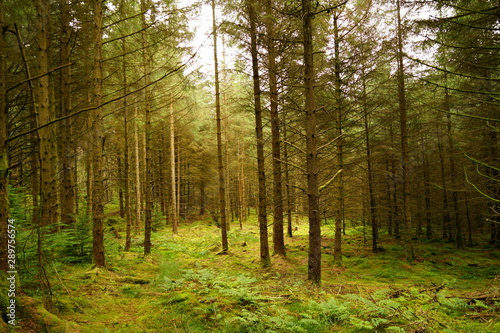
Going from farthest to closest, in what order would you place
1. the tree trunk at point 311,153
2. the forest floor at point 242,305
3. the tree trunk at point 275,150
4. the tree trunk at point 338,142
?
1. the tree trunk at point 338,142
2. the tree trunk at point 275,150
3. the tree trunk at point 311,153
4. the forest floor at point 242,305

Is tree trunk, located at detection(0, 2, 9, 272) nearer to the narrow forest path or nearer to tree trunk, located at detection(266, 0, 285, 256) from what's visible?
the narrow forest path

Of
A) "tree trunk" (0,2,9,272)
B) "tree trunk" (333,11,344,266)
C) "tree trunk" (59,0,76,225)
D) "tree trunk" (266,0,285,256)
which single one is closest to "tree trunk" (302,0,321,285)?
"tree trunk" (266,0,285,256)

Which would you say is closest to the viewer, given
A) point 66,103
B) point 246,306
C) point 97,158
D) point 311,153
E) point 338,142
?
point 246,306

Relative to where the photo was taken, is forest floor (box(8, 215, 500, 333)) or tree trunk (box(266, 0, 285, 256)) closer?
forest floor (box(8, 215, 500, 333))

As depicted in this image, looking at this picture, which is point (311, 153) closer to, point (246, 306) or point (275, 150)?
point (246, 306)

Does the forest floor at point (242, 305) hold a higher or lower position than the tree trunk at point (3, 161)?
lower

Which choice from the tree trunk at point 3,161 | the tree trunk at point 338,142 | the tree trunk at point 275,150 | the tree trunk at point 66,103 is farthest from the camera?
the tree trunk at point 338,142

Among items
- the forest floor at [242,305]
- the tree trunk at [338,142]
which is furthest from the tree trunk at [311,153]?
the tree trunk at [338,142]

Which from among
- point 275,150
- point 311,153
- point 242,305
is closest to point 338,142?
point 275,150

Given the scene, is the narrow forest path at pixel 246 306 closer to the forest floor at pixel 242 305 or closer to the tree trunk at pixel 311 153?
the forest floor at pixel 242 305

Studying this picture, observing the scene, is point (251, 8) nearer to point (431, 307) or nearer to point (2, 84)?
point (2, 84)

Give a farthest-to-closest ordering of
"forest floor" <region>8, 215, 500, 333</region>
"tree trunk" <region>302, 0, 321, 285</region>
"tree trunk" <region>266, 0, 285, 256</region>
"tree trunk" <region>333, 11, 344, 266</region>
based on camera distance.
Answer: "tree trunk" <region>333, 11, 344, 266</region>
"tree trunk" <region>266, 0, 285, 256</region>
"tree trunk" <region>302, 0, 321, 285</region>
"forest floor" <region>8, 215, 500, 333</region>

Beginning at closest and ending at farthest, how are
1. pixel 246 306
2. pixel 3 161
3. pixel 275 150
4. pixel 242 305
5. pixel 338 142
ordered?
pixel 3 161 → pixel 246 306 → pixel 242 305 → pixel 275 150 → pixel 338 142

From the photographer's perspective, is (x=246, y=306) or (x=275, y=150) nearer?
(x=246, y=306)
